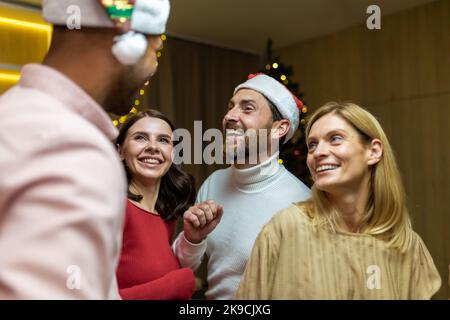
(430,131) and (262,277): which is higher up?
(430,131)

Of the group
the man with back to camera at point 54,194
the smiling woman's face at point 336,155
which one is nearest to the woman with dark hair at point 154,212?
the smiling woman's face at point 336,155

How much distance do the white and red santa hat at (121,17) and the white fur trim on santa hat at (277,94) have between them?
820 mm

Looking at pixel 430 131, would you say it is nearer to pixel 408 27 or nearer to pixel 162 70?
pixel 408 27

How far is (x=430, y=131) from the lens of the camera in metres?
3.19

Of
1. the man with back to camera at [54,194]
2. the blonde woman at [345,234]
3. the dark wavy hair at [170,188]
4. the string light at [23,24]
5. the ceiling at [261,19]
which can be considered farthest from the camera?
the ceiling at [261,19]

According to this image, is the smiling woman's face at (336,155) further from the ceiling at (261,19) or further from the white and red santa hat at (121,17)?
the ceiling at (261,19)

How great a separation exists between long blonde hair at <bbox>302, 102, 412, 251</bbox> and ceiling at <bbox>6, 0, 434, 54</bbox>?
81.6 inches

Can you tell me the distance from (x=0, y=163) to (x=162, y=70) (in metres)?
3.07

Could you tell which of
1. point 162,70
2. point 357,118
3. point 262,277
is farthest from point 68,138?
point 162,70

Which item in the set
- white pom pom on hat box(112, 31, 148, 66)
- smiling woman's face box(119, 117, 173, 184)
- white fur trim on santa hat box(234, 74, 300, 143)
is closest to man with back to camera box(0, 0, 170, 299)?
white pom pom on hat box(112, 31, 148, 66)

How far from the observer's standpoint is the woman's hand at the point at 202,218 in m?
1.15

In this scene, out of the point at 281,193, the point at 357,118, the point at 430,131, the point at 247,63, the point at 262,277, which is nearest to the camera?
the point at 262,277
